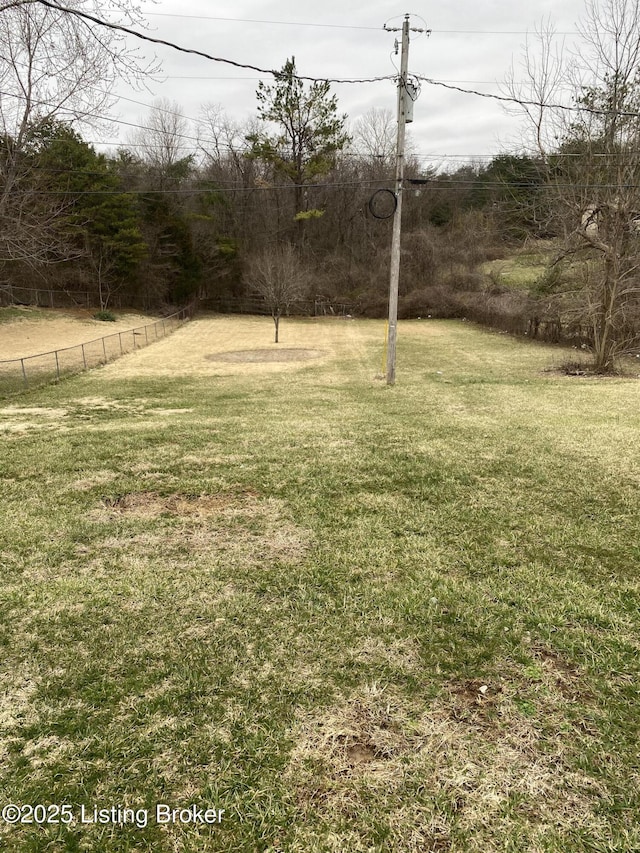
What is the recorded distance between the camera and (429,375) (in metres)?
15.1

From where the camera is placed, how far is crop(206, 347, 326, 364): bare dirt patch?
2025 cm

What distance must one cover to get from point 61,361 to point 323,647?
19.3m

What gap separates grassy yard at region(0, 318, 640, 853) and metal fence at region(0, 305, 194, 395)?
9194 millimetres

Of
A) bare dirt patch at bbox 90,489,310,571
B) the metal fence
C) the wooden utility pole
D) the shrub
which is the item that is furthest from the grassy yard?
Answer: the shrub

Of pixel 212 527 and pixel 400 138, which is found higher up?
pixel 400 138

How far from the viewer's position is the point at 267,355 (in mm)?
21422

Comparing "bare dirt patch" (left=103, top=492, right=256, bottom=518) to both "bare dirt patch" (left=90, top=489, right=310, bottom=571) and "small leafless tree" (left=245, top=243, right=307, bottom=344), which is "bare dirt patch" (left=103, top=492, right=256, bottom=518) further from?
"small leafless tree" (left=245, top=243, right=307, bottom=344)

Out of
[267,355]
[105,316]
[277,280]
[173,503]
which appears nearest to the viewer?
[173,503]

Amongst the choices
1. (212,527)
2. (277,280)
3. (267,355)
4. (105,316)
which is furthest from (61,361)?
(212,527)

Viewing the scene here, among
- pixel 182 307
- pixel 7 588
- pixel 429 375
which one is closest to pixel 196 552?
pixel 7 588

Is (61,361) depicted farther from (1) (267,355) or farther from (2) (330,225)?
(2) (330,225)

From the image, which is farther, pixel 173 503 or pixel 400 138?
pixel 400 138

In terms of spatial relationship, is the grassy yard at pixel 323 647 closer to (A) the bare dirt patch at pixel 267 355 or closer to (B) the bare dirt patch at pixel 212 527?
(B) the bare dirt patch at pixel 212 527

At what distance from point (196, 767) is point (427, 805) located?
981mm
